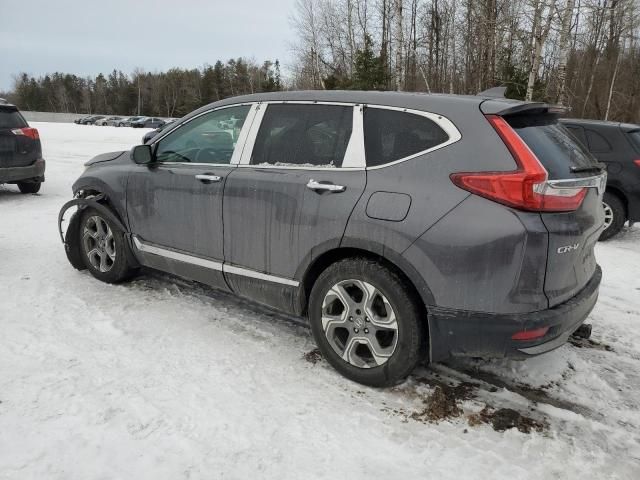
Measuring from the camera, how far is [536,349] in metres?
2.60

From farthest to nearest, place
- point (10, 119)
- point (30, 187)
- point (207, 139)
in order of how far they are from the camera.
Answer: point (30, 187), point (10, 119), point (207, 139)

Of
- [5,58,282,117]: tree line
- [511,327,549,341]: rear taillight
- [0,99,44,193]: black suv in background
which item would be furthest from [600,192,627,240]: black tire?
[5,58,282,117]: tree line

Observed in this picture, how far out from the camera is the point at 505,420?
8.94 feet

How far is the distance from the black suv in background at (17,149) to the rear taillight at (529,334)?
871 centimetres

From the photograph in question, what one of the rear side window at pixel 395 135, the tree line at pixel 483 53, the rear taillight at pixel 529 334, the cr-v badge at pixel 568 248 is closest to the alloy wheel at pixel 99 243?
the rear side window at pixel 395 135

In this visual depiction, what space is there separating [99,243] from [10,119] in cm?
530

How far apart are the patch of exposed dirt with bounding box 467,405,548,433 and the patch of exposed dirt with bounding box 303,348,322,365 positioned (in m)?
1.07

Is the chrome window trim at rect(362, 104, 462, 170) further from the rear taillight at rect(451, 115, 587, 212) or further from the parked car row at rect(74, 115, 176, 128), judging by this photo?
the parked car row at rect(74, 115, 176, 128)

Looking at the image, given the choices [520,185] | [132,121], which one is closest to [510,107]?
[520,185]

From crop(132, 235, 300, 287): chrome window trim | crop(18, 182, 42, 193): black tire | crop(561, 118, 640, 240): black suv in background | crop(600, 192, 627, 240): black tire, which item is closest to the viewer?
crop(132, 235, 300, 287): chrome window trim

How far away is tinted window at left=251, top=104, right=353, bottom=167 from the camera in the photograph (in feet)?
10.2

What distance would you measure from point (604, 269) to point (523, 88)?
1718 centimetres

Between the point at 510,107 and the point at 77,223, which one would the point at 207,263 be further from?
the point at 510,107

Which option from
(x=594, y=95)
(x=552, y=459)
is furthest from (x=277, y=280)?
(x=594, y=95)
